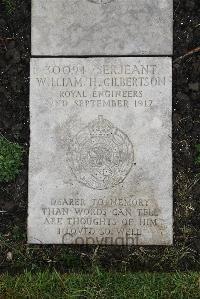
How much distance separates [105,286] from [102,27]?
209 cm

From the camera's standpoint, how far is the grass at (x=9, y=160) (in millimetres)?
4422

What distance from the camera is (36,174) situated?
433 centimetres

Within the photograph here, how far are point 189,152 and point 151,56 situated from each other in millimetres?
864

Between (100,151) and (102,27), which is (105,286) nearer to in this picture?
(100,151)

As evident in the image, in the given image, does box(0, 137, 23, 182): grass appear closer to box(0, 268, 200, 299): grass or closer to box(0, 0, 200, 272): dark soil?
box(0, 0, 200, 272): dark soil

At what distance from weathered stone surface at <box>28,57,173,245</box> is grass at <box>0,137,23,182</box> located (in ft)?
0.57

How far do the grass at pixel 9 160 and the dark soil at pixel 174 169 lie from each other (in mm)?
60

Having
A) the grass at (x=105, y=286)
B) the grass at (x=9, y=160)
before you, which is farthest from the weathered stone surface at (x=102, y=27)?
the grass at (x=105, y=286)

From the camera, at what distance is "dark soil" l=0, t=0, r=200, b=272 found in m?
4.36

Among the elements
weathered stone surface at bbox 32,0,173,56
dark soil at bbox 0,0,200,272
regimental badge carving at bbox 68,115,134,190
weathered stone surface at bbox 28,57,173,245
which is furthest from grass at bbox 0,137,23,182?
weathered stone surface at bbox 32,0,173,56

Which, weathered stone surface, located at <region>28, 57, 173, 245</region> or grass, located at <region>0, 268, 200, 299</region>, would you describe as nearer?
grass, located at <region>0, 268, 200, 299</region>

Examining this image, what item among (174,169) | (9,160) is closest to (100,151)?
(174,169)

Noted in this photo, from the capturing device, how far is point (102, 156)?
14.1 ft

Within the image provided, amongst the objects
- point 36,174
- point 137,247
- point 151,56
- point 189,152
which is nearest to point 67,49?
point 151,56
